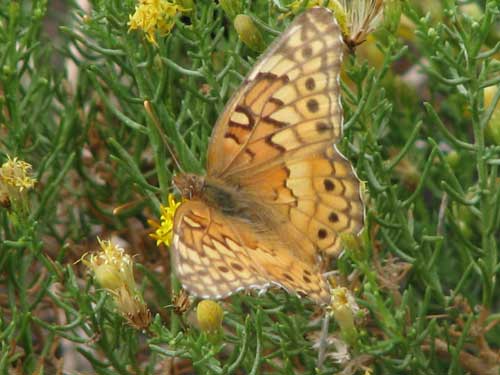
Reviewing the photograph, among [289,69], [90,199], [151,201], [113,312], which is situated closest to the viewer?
[289,69]

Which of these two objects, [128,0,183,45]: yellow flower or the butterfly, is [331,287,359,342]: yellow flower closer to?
the butterfly

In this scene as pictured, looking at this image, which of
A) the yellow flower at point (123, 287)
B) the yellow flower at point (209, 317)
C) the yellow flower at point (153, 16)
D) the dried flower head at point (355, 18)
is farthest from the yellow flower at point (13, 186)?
the dried flower head at point (355, 18)

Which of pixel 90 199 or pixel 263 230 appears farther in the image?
pixel 90 199

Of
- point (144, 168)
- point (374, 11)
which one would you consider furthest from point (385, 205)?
point (144, 168)

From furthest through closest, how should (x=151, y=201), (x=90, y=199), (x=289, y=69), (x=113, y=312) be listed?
(x=90, y=199), (x=151, y=201), (x=113, y=312), (x=289, y=69)

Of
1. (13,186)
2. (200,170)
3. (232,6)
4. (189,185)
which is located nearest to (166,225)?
(189,185)

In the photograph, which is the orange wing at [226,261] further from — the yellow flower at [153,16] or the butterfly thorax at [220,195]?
the yellow flower at [153,16]

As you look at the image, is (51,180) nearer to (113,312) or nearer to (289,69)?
(113,312)
